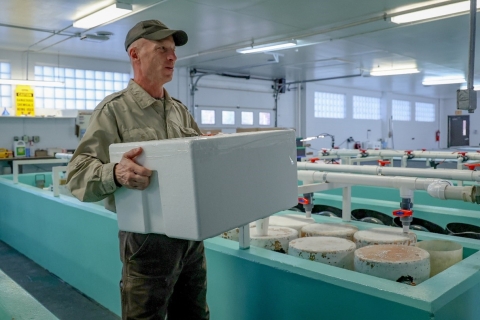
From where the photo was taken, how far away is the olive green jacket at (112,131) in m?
1.31

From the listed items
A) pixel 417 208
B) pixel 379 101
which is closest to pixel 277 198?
pixel 417 208

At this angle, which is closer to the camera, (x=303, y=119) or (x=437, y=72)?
(x=437, y=72)

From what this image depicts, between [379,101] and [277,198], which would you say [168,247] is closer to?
[277,198]

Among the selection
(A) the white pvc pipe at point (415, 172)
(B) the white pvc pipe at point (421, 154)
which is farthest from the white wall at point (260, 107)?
(A) the white pvc pipe at point (415, 172)

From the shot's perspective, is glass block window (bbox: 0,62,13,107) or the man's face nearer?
the man's face

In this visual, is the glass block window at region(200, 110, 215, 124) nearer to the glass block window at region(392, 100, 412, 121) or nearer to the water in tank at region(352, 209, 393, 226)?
the water in tank at region(352, 209, 393, 226)

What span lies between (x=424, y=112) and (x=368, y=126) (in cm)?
454

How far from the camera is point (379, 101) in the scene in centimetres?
1469

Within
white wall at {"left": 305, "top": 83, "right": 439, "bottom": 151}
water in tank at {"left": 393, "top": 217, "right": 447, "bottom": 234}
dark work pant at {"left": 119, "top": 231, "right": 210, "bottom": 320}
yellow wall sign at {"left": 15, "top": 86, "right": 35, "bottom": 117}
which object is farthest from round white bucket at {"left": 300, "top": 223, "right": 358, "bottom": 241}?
Result: white wall at {"left": 305, "top": 83, "right": 439, "bottom": 151}

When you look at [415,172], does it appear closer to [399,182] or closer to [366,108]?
[399,182]

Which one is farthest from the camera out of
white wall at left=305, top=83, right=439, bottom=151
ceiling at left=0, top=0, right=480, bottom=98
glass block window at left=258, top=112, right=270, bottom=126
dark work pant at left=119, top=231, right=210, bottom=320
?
white wall at left=305, top=83, right=439, bottom=151

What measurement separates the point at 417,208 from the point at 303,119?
8.92 m

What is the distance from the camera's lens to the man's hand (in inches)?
47.8

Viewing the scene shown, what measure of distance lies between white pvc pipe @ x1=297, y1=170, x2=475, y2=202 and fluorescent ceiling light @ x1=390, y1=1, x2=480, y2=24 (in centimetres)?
316
